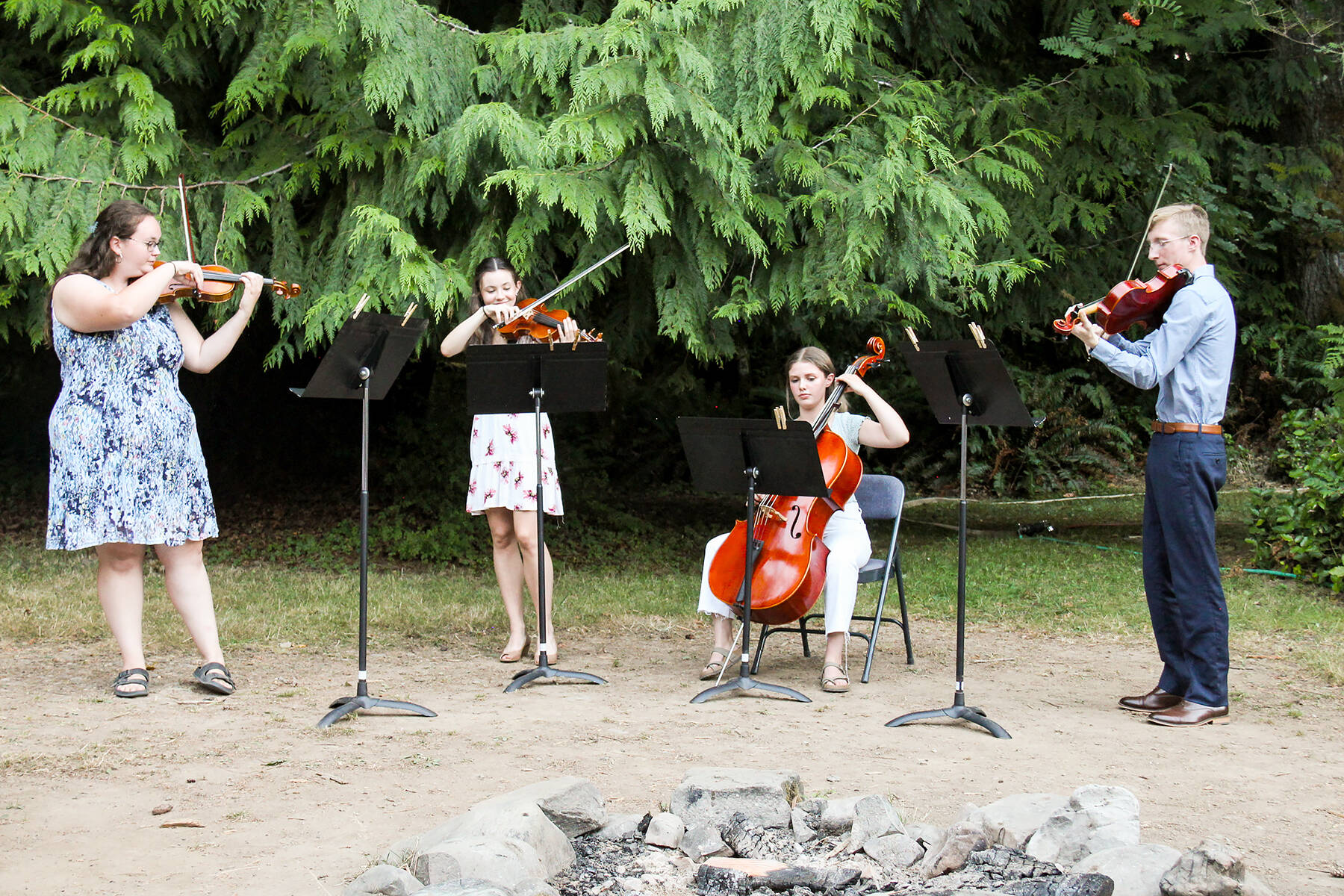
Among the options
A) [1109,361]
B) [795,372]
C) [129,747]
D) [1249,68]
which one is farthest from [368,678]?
[1249,68]

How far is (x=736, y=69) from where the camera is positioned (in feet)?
21.3

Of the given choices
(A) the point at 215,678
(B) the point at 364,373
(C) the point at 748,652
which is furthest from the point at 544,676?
(B) the point at 364,373

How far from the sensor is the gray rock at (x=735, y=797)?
10.6 feet

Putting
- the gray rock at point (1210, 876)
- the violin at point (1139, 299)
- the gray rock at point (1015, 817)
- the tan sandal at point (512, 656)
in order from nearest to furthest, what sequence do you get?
the gray rock at point (1210, 876) → the gray rock at point (1015, 817) → the violin at point (1139, 299) → the tan sandal at point (512, 656)

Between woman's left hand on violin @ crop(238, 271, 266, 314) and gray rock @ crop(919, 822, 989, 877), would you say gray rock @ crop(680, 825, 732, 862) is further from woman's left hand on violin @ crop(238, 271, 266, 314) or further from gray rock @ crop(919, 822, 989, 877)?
woman's left hand on violin @ crop(238, 271, 266, 314)

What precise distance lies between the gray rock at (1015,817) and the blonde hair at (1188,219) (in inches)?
92.1

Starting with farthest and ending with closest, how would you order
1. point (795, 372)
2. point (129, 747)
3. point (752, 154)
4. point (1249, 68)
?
point (1249, 68)
point (752, 154)
point (795, 372)
point (129, 747)

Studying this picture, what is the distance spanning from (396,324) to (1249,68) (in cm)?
830

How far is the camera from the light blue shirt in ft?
14.6

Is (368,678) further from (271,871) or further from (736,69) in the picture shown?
(736,69)

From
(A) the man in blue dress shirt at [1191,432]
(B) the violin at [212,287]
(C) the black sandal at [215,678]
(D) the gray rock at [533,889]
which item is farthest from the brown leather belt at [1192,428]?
(C) the black sandal at [215,678]

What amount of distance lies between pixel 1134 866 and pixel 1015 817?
39 cm

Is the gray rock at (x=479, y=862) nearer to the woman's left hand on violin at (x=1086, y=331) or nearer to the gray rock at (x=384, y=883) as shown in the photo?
the gray rock at (x=384, y=883)

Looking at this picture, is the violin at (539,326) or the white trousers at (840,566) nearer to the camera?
the white trousers at (840,566)
